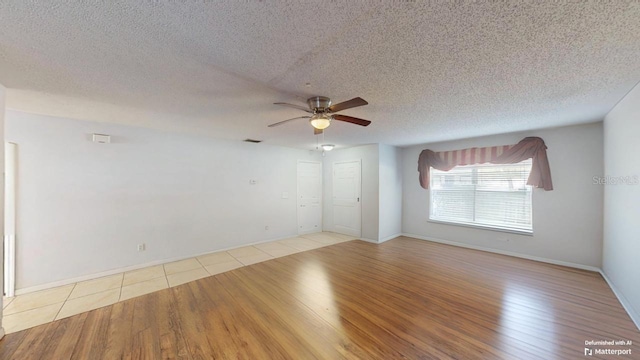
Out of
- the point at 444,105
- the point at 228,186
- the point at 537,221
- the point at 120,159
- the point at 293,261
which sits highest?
the point at 444,105

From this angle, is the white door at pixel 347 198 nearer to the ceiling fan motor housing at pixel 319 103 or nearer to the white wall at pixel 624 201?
the ceiling fan motor housing at pixel 319 103

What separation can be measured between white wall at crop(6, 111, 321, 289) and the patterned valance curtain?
13.8 feet

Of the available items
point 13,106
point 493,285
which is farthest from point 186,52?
point 493,285

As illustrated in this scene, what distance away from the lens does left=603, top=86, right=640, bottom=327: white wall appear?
231cm

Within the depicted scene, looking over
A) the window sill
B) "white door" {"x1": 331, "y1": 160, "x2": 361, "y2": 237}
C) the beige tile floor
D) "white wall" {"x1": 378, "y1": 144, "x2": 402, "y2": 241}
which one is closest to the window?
the window sill

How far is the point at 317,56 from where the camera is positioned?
5.64 ft

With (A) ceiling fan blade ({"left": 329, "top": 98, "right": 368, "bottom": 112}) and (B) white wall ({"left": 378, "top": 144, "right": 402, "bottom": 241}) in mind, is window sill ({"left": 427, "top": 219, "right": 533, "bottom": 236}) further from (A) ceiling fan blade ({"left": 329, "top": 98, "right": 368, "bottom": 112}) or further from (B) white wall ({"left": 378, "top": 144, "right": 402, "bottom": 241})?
(A) ceiling fan blade ({"left": 329, "top": 98, "right": 368, "bottom": 112})

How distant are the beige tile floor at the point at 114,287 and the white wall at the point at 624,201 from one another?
4.54 metres

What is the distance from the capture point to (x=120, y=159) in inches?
150

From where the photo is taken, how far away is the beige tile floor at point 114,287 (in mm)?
2568

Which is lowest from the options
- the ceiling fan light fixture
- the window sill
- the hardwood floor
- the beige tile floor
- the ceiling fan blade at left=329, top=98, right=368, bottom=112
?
the beige tile floor

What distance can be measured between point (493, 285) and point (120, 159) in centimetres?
622

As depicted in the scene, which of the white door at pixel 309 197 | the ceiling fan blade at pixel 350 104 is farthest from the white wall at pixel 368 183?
the ceiling fan blade at pixel 350 104

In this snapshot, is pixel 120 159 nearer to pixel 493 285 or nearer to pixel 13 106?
pixel 13 106
